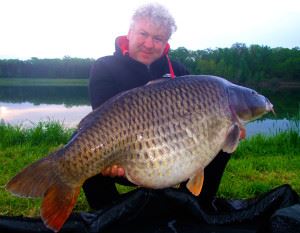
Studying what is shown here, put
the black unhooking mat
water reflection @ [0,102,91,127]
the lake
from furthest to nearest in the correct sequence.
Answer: water reflection @ [0,102,91,127]
the lake
the black unhooking mat

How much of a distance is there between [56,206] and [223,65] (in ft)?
110

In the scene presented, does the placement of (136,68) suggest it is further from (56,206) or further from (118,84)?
(56,206)

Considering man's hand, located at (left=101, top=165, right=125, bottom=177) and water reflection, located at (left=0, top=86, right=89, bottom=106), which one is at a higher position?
man's hand, located at (left=101, top=165, right=125, bottom=177)

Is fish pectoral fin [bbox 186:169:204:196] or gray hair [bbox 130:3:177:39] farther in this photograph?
gray hair [bbox 130:3:177:39]

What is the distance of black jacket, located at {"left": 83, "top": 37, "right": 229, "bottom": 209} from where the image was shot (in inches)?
86.7

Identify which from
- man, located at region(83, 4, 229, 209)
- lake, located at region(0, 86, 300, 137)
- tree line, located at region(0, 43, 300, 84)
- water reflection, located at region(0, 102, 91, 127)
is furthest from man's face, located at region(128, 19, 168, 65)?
tree line, located at region(0, 43, 300, 84)

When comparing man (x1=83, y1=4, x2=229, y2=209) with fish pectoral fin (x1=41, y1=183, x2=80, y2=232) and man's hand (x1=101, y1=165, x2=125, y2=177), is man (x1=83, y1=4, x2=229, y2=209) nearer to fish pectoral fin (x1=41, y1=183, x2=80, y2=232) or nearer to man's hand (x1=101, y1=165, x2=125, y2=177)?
man's hand (x1=101, y1=165, x2=125, y2=177)

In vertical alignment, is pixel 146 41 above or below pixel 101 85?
above

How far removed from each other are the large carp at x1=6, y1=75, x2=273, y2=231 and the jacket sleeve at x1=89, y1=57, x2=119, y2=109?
1.98 ft

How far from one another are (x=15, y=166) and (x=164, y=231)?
1823 millimetres

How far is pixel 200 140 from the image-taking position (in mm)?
1644

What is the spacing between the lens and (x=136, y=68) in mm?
2379

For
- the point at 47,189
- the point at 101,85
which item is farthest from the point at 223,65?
the point at 47,189

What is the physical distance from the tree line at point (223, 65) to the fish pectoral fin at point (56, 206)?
101ft
